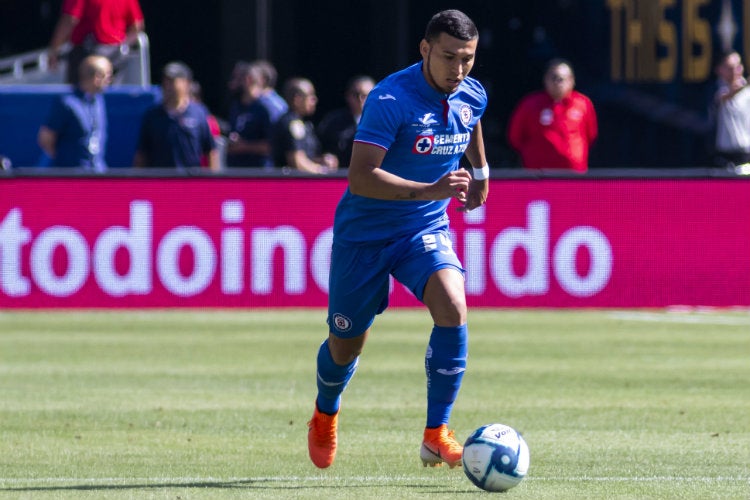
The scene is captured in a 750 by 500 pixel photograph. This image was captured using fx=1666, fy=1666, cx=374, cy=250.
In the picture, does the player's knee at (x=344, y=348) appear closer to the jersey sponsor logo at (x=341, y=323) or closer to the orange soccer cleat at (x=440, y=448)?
the jersey sponsor logo at (x=341, y=323)

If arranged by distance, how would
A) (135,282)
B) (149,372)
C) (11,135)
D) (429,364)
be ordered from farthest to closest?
(11,135) < (135,282) < (149,372) < (429,364)

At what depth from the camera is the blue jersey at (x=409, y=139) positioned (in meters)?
7.62

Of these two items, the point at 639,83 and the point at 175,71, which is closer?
the point at 175,71

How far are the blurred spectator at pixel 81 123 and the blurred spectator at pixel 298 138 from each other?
1.82 metres

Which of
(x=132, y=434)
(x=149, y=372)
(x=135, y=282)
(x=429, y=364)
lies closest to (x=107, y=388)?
(x=149, y=372)

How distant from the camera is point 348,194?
7.93 meters

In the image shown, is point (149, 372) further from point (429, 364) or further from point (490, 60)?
point (490, 60)

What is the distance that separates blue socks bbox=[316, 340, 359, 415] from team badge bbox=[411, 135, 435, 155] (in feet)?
3.51

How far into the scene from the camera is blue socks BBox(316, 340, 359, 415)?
26.6 feet

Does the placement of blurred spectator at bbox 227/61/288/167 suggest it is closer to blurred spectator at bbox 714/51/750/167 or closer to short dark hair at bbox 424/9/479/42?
blurred spectator at bbox 714/51/750/167

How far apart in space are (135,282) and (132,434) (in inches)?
302

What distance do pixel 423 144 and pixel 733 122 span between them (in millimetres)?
11802

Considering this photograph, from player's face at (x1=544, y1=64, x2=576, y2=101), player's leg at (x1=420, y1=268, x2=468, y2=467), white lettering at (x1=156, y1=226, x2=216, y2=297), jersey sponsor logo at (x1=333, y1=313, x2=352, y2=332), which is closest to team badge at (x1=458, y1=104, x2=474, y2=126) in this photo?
player's leg at (x1=420, y1=268, x2=468, y2=467)

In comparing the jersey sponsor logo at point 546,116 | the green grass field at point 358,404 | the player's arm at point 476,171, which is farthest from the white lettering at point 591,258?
the player's arm at point 476,171
